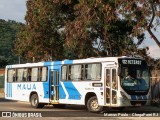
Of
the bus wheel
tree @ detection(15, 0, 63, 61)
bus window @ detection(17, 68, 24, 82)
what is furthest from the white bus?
tree @ detection(15, 0, 63, 61)

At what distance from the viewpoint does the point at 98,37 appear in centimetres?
3453

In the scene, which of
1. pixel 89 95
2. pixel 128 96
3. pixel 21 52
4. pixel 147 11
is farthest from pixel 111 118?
pixel 21 52

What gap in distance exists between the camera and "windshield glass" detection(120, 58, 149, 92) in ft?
73.5

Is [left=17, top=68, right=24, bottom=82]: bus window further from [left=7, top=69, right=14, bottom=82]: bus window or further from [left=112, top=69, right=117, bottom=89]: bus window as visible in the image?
[left=112, top=69, right=117, bottom=89]: bus window

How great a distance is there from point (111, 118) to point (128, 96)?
2.64 metres

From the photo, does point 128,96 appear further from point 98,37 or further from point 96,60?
point 98,37

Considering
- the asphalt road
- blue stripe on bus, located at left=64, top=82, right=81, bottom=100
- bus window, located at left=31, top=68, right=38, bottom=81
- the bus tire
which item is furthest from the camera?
bus window, located at left=31, top=68, right=38, bottom=81

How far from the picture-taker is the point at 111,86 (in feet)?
73.8

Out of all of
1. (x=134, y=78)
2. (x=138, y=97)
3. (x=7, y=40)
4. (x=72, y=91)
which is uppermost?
(x=7, y=40)

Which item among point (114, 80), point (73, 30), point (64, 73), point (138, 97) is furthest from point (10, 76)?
point (138, 97)

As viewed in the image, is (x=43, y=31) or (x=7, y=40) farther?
(x=7, y=40)

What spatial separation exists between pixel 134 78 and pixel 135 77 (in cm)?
8

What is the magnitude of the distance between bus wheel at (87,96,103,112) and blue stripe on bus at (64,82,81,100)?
1.00 metres

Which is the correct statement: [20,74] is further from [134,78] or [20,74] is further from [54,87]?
[134,78]
